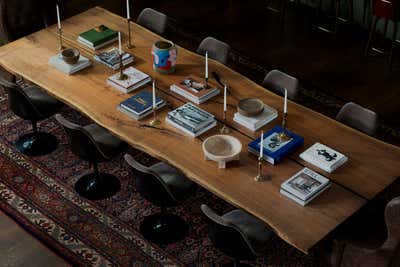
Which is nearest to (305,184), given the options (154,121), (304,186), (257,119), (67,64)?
(304,186)

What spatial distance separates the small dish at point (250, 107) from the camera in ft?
16.5

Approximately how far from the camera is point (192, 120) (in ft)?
16.5

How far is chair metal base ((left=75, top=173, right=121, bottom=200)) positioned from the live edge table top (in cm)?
78

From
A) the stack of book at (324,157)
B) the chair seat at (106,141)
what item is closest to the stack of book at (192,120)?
the chair seat at (106,141)

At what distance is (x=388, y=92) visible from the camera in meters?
6.88

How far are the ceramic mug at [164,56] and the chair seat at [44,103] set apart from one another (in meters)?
0.93

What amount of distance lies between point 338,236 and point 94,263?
1.75 m

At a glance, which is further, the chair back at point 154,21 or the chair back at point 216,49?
the chair back at point 154,21

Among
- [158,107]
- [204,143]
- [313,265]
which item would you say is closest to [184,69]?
[158,107]

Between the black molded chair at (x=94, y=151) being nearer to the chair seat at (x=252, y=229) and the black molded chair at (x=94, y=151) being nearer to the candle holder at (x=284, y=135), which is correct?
the chair seat at (x=252, y=229)

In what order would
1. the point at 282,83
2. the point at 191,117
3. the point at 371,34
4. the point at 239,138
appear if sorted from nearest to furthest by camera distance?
the point at 239,138 < the point at 191,117 < the point at 282,83 < the point at 371,34

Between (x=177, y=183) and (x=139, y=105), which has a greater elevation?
(x=139, y=105)

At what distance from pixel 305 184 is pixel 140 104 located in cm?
141

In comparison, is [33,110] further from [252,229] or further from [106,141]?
[252,229]
